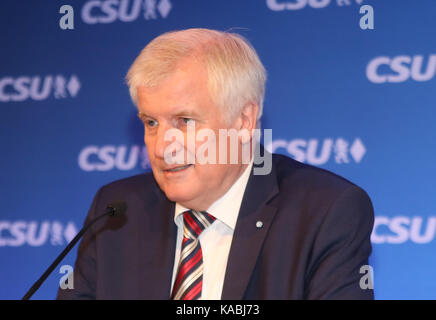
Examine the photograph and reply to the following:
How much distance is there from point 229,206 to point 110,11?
197 cm

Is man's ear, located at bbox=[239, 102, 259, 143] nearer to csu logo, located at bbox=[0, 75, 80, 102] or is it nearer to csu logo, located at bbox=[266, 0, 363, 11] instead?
csu logo, located at bbox=[266, 0, 363, 11]

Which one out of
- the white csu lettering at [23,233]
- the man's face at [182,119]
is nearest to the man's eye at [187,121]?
the man's face at [182,119]

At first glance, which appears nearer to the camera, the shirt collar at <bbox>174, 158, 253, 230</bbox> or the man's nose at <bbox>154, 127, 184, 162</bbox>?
the man's nose at <bbox>154, 127, 184, 162</bbox>

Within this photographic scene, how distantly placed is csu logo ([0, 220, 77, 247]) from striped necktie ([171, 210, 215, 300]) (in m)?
1.60

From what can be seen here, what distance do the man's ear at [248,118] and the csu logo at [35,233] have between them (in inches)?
71.0

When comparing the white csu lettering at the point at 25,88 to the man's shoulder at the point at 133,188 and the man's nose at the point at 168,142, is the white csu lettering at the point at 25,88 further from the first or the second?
the man's nose at the point at 168,142

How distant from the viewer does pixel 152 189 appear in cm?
267

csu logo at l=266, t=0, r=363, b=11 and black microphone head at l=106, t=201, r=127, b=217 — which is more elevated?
csu logo at l=266, t=0, r=363, b=11

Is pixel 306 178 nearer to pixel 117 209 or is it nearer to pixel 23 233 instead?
pixel 117 209

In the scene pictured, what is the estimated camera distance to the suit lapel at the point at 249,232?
2.18 metres

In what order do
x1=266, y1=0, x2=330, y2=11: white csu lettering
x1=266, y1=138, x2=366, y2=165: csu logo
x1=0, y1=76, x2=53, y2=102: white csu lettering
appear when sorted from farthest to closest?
x1=0, y1=76, x2=53, y2=102: white csu lettering, x1=266, y1=0, x2=330, y2=11: white csu lettering, x1=266, y1=138, x2=366, y2=165: csu logo

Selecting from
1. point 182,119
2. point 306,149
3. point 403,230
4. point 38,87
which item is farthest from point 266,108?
point 38,87

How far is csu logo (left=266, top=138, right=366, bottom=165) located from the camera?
3.33 metres

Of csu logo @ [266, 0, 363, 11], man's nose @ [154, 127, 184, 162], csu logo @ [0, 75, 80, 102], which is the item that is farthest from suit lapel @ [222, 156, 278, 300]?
csu logo @ [0, 75, 80, 102]
